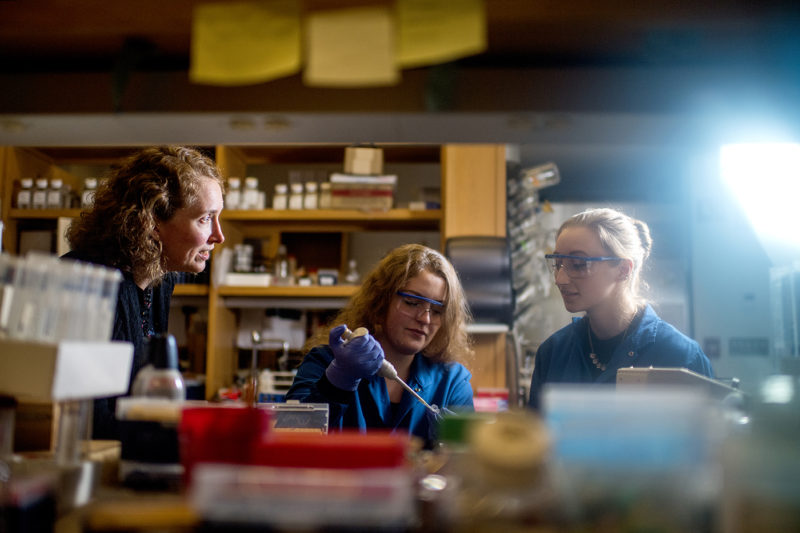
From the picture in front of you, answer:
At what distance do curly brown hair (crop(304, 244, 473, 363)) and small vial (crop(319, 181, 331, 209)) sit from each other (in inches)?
58.0

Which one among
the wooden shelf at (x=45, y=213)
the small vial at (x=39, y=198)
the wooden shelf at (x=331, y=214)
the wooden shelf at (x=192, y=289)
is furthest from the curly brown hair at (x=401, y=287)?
the small vial at (x=39, y=198)

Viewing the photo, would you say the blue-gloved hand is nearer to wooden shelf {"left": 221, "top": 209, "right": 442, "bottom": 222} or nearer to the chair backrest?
the chair backrest

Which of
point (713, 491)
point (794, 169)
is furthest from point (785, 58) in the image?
point (794, 169)

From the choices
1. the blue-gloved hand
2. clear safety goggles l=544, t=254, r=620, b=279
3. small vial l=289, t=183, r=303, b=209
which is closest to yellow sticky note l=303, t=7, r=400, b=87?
the blue-gloved hand

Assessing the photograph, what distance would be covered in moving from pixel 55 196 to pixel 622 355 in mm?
3258

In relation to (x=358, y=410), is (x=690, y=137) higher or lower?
higher

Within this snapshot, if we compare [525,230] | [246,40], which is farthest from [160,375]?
[525,230]

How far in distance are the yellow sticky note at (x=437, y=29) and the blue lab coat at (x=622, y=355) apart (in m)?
1.38

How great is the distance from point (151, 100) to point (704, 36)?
810mm

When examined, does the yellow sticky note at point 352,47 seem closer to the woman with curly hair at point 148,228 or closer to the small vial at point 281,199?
the woman with curly hair at point 148,228

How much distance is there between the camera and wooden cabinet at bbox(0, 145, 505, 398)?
351cm

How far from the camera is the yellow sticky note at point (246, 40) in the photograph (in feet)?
2.66

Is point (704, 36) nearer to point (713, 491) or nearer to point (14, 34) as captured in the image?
point (713, 491)

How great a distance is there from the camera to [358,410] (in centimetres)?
188
